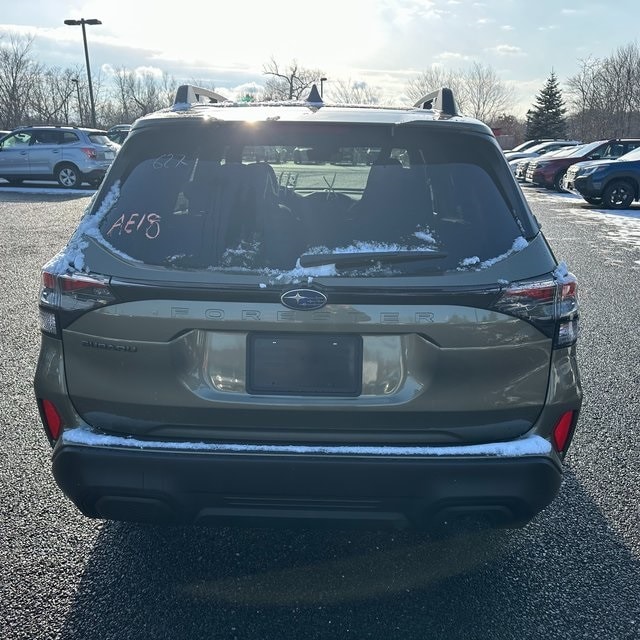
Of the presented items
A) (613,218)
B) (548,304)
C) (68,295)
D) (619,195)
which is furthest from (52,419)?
(619,195)

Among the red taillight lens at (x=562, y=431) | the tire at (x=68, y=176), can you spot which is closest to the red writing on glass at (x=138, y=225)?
the red taillight lens at (x=562, y=431)

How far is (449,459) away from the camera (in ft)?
6.86

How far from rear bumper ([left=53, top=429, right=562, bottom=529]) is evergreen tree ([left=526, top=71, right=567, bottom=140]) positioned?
2474 inches

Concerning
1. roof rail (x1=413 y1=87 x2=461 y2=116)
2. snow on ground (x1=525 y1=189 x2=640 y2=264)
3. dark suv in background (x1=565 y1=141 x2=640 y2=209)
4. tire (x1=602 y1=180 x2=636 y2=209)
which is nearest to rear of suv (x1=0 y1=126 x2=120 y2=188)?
snow on ground (x1=525 y1=189 x2=640 y2=264)

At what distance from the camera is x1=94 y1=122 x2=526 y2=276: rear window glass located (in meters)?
2.10

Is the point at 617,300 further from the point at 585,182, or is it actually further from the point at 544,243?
the point at 585,182

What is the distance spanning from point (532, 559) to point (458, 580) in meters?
0.37

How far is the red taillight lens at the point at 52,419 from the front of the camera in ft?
7.39

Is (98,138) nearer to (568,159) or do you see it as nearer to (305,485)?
(568,159)

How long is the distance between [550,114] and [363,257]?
64.0 metres

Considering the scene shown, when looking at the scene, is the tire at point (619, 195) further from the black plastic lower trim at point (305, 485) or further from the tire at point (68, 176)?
the black plastic lower trim at point (305, 485)

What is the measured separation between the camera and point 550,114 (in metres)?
59.2

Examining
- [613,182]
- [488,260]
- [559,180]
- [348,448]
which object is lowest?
[559,180]

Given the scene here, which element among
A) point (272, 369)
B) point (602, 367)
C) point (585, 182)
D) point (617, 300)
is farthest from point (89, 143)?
point (272, 369)
